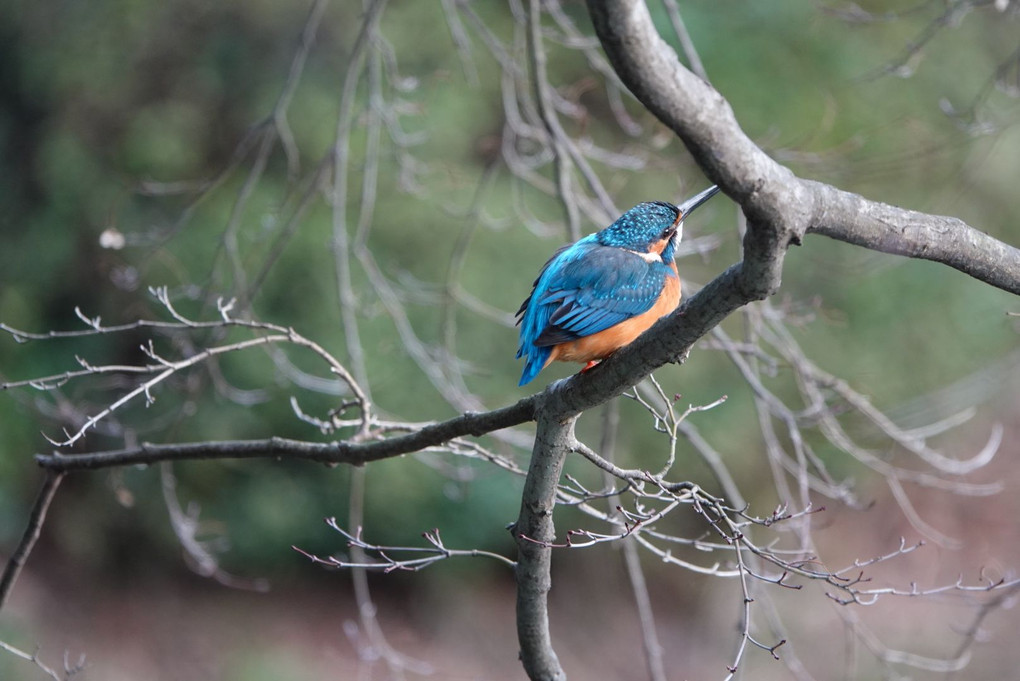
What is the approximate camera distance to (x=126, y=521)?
22.3 feet

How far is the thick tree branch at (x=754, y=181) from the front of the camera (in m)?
1.24

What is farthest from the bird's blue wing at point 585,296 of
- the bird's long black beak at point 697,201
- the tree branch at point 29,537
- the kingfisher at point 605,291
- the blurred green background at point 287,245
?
the blurred green background at point 287,245

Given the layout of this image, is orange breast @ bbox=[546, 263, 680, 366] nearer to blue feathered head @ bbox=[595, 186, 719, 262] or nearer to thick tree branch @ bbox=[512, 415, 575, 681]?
blue feathered head @ bbox=[595, 186, 719, 262]

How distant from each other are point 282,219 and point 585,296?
3.71 m

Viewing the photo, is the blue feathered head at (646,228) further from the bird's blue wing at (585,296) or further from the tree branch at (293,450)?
the tree branch at (293,450)

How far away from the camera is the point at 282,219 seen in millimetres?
6000

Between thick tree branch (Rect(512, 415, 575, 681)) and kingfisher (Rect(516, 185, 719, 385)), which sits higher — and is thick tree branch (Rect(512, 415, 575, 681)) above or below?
below

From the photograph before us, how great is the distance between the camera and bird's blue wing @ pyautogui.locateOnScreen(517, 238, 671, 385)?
105 inches

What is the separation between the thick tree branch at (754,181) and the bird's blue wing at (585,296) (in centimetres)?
99

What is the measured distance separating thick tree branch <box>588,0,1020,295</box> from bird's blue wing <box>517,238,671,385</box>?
38.9 inches

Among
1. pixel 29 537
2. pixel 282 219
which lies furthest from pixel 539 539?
pixel 282 219

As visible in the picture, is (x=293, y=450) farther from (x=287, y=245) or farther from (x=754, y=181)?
(x=287, y=245)

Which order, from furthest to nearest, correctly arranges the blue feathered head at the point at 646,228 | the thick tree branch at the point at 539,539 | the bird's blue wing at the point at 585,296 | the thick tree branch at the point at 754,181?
the blue feathered head at the point at 646,228
the bird's blue wing at the point at 585,296
the thick tree branch at the point at 539,539
the thick tree branch at the point at 754,181

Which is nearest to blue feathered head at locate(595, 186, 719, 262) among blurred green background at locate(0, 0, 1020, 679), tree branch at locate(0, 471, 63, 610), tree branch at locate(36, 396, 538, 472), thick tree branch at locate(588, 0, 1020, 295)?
tree branch at locate(36, 396, 538, 472)
